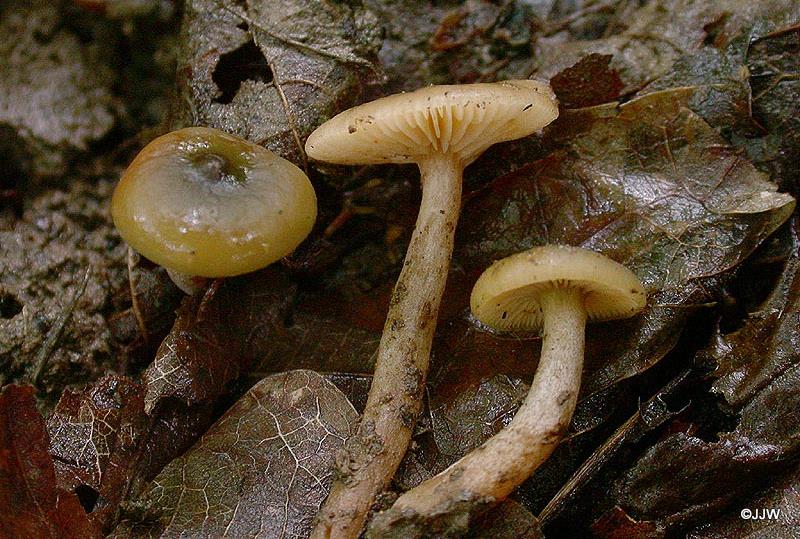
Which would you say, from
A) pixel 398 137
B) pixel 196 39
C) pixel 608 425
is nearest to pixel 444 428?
pixel 608 425

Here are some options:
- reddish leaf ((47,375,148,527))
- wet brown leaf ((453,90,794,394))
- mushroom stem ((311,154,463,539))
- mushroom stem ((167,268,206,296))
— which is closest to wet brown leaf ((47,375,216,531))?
reddish leaf ((47,375,148,527))

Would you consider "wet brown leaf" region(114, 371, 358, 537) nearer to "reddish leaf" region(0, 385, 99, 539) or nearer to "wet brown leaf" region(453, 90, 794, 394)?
"reddish leaf" region(0, 385, 99, 539)

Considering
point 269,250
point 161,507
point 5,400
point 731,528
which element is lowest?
point 161,507

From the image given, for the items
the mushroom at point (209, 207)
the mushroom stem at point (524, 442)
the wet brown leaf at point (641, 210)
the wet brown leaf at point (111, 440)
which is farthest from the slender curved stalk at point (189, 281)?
the mushroom stem at point (524, 442)

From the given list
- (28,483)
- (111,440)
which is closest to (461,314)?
(111,440)

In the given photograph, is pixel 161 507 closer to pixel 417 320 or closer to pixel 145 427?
pixel 145 427

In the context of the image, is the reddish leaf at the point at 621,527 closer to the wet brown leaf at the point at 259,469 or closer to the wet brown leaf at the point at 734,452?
the wet brown leaf at the point at 734,452
